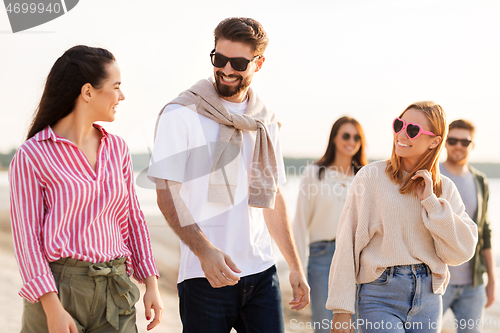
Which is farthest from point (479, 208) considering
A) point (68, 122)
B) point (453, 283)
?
point (68, 122)

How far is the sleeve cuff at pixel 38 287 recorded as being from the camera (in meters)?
2.06

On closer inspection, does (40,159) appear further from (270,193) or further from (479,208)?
(479,208)

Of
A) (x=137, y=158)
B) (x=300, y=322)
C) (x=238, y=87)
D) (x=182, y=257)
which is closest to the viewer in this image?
(x=182, y=257)

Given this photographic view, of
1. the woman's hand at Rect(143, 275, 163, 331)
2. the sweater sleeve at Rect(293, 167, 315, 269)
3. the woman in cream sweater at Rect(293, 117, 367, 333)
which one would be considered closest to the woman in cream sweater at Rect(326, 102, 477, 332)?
the woman's hand at Rect(143, 275, 163, 331)

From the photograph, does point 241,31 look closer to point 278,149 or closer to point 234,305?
point 278,149

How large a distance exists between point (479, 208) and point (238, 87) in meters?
2.85

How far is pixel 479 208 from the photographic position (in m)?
4.69

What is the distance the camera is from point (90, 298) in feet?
7.25

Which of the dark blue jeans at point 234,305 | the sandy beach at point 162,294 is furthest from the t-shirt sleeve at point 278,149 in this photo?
the sandy beach at point 162,294

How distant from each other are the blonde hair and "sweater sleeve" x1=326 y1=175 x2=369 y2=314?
22cm

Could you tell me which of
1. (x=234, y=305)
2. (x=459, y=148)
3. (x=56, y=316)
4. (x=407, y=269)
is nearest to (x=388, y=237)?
(x=407, y=269)

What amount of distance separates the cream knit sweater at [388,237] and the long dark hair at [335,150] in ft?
6.24

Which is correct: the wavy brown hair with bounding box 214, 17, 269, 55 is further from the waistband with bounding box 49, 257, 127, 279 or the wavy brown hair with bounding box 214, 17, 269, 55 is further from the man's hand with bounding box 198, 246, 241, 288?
the waistband with bounding box 49, 257, 127, 279

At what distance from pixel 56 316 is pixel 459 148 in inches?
153
